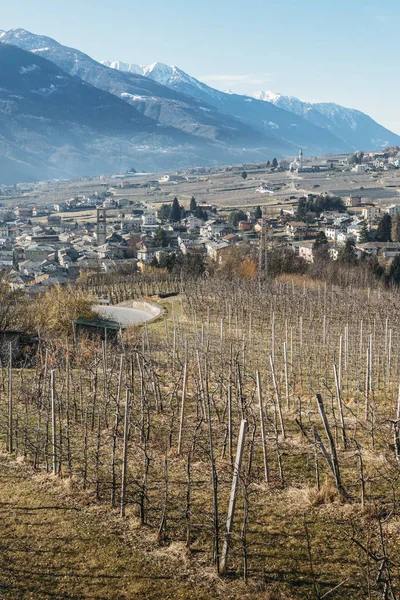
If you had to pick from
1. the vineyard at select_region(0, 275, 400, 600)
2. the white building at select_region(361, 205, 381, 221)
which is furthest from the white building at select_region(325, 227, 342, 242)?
the vineyard at select_region(0, 275, 400, 600)

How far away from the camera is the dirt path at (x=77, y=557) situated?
6.26 meters

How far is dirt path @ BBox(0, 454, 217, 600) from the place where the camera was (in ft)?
20.5

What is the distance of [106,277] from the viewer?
44.5m

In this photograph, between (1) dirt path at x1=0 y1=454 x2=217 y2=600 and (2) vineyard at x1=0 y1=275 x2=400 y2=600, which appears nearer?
(1) dirt path at x1=0 y1=454 x2=217 y2=600

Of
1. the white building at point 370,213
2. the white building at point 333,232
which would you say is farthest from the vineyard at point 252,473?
the white building at point 370,213

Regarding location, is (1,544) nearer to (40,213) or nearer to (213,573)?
(213,573)

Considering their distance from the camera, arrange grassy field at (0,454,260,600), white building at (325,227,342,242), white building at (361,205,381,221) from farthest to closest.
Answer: white building at (361,205,381,221)
white building at (325,227,342,242)
grassy field at (0,454,260,600)

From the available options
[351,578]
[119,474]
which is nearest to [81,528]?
[119,474]

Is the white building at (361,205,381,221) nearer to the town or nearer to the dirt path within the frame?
the town

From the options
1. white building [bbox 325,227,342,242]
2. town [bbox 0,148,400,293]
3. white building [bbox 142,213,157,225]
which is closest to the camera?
town [bbox 0,148,400,293]

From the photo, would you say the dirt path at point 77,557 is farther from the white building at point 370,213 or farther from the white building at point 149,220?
the white building at point 149,220

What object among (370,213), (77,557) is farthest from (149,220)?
(77,557)

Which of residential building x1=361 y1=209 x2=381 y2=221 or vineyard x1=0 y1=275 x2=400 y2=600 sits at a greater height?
residential building x1=361 y1=209 x2=381 y2=221

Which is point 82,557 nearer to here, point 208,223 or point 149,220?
point 208,223
